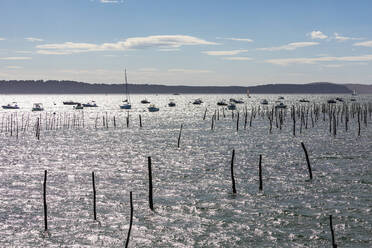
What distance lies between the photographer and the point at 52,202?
2638 centimetres

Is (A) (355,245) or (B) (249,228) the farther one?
(B) (249,228)

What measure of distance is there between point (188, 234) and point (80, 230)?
5.21 meters

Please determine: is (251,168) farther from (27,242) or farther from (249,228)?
(27,242)

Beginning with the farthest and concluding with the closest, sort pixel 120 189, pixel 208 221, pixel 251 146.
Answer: pixel 251 146 → pixel 120 189 → pixel 208 221

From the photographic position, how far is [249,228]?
21.4 metres

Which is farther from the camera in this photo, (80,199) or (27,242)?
(80,199)

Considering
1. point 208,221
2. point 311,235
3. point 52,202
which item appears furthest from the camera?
point 52,202

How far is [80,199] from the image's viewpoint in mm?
27141

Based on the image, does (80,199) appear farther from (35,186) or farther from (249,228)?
(249,228)

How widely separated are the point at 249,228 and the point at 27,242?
404 inches

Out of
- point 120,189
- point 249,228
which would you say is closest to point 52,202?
point 120,189

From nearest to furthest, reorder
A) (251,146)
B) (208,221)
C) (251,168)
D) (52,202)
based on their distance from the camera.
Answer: (208,221) < (52,202) < (251,168) < (251,146)

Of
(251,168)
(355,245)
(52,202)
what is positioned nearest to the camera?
(355,245)

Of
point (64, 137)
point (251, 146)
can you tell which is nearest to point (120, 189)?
point (251, 146)
